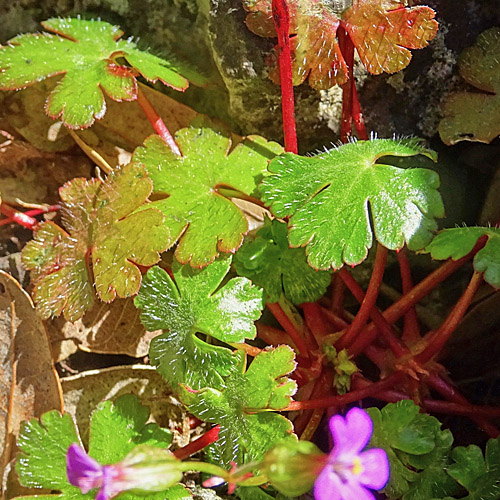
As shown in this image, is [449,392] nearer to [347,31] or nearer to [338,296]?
[338,296]

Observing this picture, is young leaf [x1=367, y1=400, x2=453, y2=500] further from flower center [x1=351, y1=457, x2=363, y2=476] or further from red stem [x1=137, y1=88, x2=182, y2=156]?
red stem [x1=137, y1=88, x2=182, y2=156]

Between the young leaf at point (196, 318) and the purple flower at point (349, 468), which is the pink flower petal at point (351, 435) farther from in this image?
the young leaf at point (196, 318)

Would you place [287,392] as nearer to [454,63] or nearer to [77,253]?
[77,253]

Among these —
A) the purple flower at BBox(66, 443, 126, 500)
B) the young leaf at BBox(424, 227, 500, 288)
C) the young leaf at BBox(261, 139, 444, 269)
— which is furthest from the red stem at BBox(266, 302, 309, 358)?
the purple flower at BBox(66, 443, 126, 500)

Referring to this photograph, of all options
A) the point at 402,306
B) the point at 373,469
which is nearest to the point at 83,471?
the point at 373,469

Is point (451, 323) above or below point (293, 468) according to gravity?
below

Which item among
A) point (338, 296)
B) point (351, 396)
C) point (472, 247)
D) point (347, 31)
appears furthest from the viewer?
point (338, 296)
